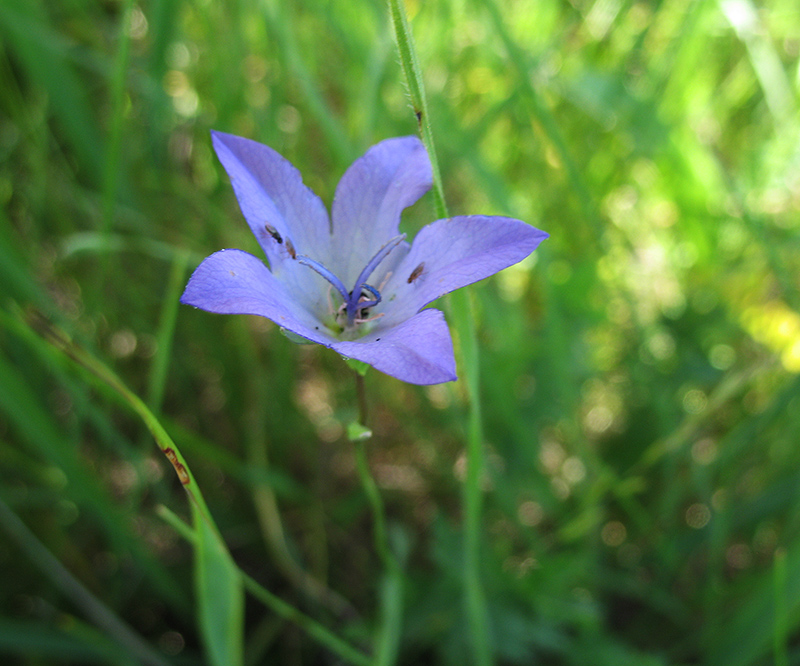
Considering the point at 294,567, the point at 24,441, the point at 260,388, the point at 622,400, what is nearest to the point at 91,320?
the point at 24,441

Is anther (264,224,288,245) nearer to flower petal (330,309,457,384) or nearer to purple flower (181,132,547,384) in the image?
purple flower (181,132,547,384)

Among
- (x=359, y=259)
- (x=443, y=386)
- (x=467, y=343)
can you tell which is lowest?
(x=443, y=386)

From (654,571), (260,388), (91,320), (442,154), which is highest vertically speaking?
(442,154)

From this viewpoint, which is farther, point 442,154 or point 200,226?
point 200,226

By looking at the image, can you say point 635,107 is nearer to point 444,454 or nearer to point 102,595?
point 444,454

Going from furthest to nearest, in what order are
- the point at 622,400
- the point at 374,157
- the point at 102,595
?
the point at 622,400 < the point at 102,595 < the point at 374,157

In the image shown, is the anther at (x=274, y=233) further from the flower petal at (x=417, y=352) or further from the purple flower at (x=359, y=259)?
the flower petal at (x=417, y=352)

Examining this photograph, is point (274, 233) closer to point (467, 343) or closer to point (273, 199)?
point (273, 199)

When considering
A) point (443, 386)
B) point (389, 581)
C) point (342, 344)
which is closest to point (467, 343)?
point (342, 344)
